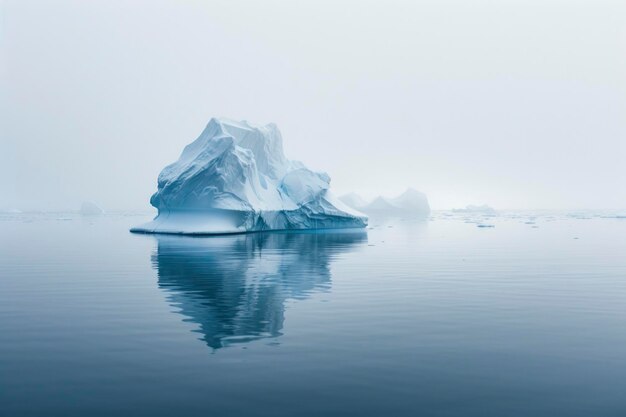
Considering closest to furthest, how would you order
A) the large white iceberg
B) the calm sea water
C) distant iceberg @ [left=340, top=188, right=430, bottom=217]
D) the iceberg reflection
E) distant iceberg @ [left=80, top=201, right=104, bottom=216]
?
1. the calm sea water
2. the iceberg reflection
3. the large white iceberg
4. distant iceberg @ [left=340, top=188, right=430, bottom=217]
5. distant iceberg @ [left=80, top=201, right=104, bottom=216]

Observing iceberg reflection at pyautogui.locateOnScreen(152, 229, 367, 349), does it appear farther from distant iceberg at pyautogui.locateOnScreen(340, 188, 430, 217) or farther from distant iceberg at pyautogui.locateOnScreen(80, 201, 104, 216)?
distant iceberg at pyautogui.locateOnScreen(80, 201, 104, 216)

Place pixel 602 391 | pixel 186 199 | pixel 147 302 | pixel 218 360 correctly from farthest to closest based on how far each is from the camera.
→ pixel 186 199, pixel 147 302, pixel 218 360, pixel 602 391

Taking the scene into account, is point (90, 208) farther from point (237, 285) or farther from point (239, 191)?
point (237, 285)

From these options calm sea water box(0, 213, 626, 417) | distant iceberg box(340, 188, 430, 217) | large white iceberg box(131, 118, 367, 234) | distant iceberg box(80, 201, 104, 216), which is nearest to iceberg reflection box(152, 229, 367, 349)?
calm sea water box(0, 213, 626, 417)

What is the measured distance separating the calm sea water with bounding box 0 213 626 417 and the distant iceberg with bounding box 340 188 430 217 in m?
81.9

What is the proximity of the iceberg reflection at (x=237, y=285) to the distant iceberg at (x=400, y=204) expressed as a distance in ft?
246

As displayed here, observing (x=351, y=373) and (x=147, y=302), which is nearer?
(x=351, y=373)

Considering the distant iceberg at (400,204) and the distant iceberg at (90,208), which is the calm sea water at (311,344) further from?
the distant iceberg at (90,208)

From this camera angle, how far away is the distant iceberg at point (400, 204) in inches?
3836

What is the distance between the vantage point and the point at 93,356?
716 cm

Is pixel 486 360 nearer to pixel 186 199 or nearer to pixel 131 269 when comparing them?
pixel 131 269

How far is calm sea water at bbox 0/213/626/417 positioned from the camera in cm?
559

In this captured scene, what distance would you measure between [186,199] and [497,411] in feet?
109

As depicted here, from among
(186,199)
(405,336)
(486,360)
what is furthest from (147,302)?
(186,199)
